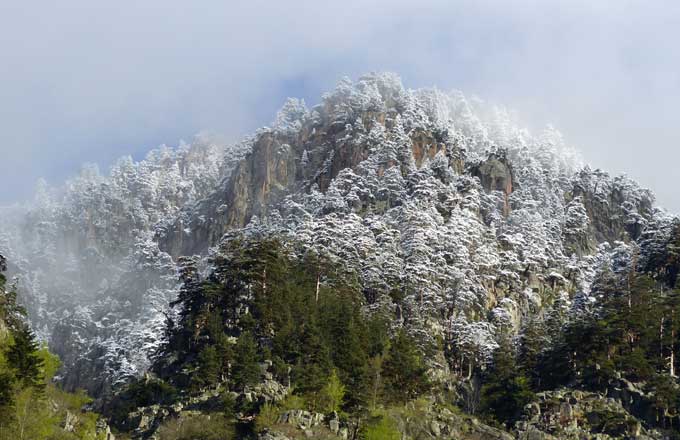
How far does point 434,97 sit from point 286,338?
8227 centimetres

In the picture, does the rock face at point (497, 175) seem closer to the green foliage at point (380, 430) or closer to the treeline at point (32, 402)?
the green foliage at point (380, 430)

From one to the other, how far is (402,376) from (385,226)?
101 feet

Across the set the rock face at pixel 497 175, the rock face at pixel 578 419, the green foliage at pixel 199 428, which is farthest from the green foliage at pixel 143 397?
the rock face at pixel 497 175

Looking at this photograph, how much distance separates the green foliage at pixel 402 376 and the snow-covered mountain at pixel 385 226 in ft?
30.3

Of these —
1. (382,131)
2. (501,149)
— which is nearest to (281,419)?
(382,131)

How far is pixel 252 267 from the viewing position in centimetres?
7569

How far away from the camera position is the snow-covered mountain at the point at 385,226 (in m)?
92.2

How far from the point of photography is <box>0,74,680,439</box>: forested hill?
218 ft

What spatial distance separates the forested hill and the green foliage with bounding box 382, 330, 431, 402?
0.21 metres

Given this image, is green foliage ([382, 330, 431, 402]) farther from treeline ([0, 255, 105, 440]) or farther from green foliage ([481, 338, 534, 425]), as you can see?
treeline ([0, 255, 105, 440])

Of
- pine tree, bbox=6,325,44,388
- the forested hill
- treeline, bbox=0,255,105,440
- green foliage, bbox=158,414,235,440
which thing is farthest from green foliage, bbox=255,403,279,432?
pine tree, bbox=6,325,44,388

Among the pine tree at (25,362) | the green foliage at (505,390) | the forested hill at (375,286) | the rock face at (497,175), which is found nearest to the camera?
the pine tree at (25,362)

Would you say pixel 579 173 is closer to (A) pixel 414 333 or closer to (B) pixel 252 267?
(A) pixel 414 333

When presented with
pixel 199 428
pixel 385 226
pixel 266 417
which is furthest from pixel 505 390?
pixel 199 428
